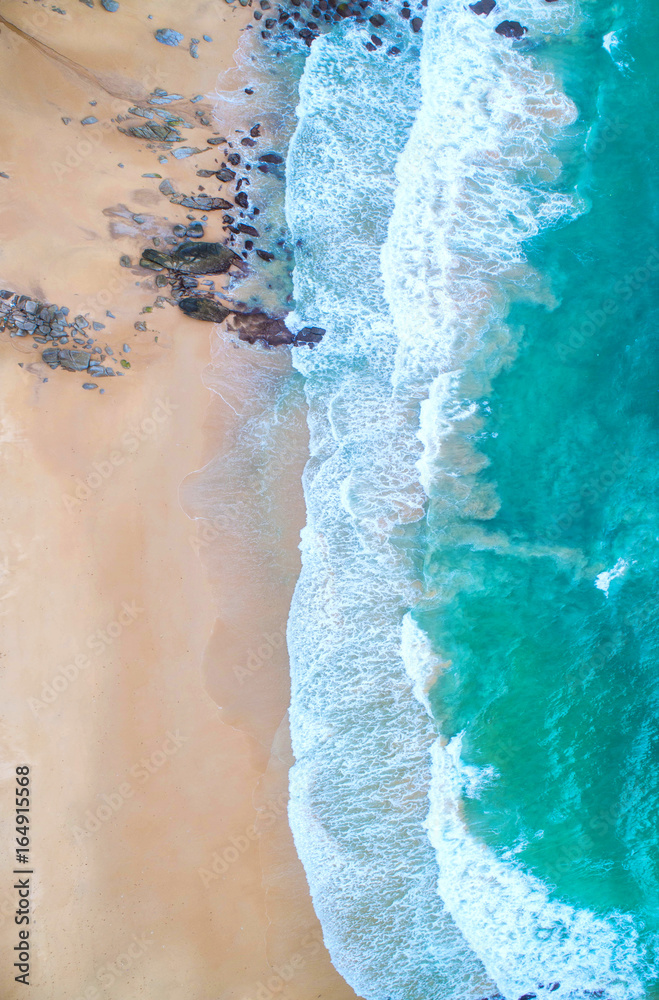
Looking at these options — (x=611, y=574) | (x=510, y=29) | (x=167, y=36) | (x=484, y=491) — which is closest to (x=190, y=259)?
(x=167, y=36)

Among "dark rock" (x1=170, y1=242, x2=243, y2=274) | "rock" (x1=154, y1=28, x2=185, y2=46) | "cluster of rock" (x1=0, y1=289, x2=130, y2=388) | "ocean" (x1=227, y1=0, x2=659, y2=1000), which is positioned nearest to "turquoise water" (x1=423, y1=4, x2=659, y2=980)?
"ocean" (x1=227, y1=0, x2=659, y2=1000)

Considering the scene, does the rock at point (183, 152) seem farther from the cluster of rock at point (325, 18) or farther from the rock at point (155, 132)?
the cluster of rock at point (325, 18)

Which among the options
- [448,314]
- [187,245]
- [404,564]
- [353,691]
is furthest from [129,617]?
[448,314]

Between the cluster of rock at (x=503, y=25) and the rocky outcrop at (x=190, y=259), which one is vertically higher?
the cluster of rock at (x=503, y=25)

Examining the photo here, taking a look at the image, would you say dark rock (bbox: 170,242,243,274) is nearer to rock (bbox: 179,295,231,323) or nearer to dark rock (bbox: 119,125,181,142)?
rock (bbox: 179,295,231,323)

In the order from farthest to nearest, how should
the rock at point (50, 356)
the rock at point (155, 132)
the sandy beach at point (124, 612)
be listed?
the rock at point (155, 132)
the rock at point (50, 356)
the sandy beach at point (124, 612)

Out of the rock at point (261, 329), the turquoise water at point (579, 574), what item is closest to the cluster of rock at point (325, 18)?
the turquoise water at point (579, 574)
